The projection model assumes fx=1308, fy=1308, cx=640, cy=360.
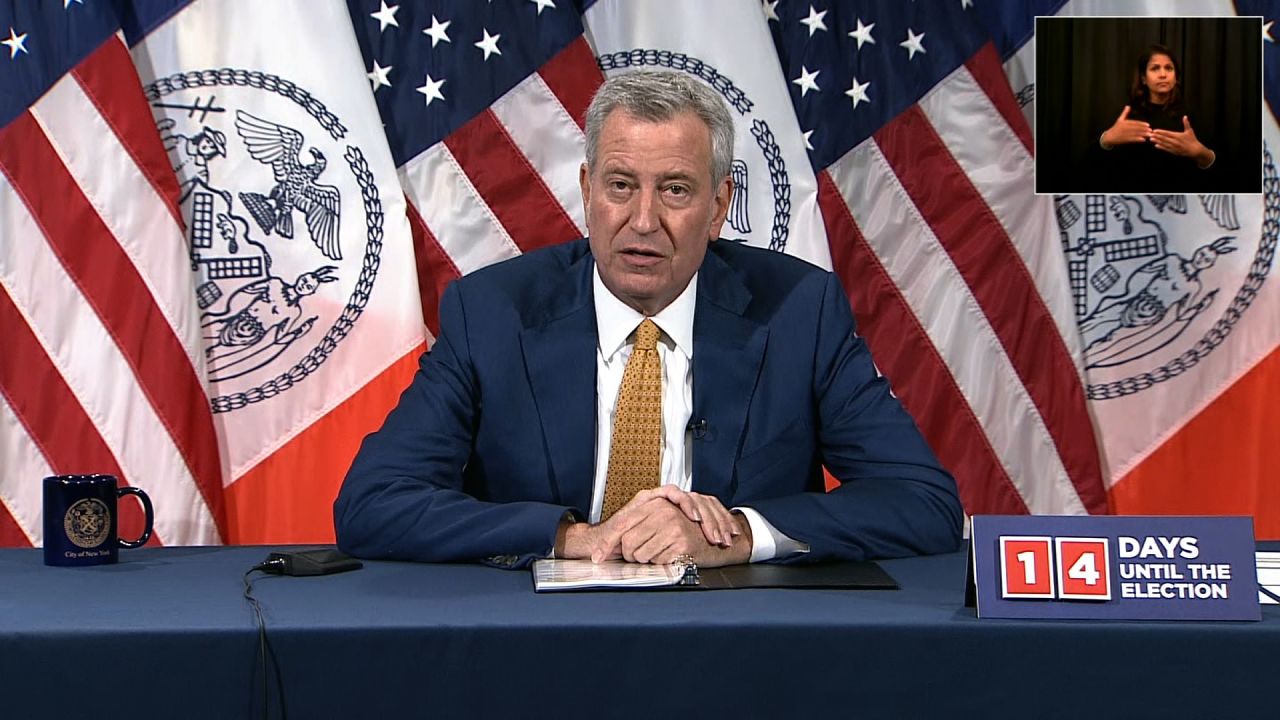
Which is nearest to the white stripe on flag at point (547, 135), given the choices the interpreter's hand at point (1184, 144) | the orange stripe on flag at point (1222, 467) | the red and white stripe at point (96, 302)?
the red and white stripe at point (96, 302)

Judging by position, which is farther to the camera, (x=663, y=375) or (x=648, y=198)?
(x=663, y=375)

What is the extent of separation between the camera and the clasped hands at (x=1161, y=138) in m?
3.85

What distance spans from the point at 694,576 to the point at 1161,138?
270 cm

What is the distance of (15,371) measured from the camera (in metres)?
3.39

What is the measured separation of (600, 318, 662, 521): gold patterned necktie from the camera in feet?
8.00

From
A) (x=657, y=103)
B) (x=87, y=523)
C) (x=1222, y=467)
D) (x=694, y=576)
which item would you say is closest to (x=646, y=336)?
(x=657, y=103)

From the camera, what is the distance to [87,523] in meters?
2.02

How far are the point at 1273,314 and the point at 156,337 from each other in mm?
3139

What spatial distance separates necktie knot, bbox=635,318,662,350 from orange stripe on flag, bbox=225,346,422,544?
1.22 meters

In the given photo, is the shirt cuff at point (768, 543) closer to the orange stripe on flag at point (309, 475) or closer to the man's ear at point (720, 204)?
the man's ear at point (720, 204)

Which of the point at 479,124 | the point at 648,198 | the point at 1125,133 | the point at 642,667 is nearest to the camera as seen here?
the point at 642,667

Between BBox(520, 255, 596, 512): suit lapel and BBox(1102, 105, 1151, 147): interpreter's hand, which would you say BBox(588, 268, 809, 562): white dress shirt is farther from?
BBox(1102, 105, 1151, 147): interpreter's hand

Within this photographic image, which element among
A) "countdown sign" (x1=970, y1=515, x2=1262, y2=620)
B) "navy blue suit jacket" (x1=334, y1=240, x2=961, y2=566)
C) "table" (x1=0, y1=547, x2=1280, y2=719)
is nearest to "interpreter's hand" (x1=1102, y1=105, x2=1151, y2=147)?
"navy blue suit jacket" (x1=334, y1=240, x2=961, y2=566)

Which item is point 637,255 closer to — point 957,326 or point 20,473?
point 957,326
